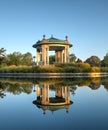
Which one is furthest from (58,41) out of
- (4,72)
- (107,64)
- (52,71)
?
(107,64)

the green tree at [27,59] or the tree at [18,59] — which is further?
the green tree at [27,59]

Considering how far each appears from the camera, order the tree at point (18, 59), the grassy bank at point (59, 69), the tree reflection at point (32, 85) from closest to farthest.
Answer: the tree reflection at point (32, 85) < the grassy bank at point (59, 69) < the tree at point (18, 59)

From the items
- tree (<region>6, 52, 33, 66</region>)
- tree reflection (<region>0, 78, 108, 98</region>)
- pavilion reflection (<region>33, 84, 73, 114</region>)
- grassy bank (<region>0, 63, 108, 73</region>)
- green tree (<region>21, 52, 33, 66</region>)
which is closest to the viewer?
pavilion reflection (<region>33, 84, 73, 114</region>)

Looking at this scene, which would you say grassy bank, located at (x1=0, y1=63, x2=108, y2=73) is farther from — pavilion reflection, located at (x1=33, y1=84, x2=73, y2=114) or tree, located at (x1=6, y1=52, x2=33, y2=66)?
pavilion reflection, located at (x1=33, y1=84, x2=73, y2=114)

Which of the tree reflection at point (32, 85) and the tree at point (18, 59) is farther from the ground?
the tree at point (18, 59)

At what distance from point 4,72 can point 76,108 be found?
34.2m

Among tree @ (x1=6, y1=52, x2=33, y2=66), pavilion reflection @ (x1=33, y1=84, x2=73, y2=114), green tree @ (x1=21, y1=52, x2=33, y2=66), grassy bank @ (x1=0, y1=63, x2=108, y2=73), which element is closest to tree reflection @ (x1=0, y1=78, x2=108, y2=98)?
pavilion reflection @ (x1=33, y1=84, x2=73, y2=114)

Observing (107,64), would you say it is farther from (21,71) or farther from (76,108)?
(76,108)

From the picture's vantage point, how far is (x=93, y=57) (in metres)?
83.4

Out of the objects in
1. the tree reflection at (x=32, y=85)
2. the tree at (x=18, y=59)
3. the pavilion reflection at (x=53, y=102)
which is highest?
the tree at (x=18, y=59)

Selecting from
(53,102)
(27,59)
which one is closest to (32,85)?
(53,102)

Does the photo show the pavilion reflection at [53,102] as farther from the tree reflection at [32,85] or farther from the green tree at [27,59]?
the green tree at [27,59]

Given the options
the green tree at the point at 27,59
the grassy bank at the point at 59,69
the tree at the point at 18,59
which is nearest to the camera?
the grassy bank at the point at 59,69

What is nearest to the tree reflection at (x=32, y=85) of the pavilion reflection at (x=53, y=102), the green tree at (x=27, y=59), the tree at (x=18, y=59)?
the pavilion reflection at (x=53, y=102)
